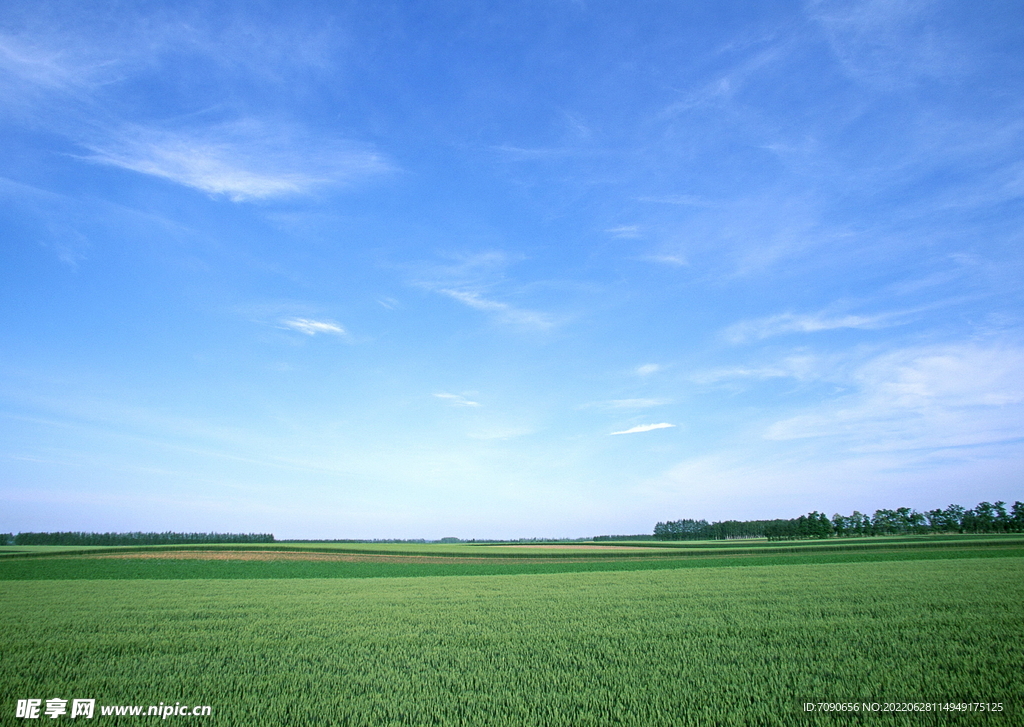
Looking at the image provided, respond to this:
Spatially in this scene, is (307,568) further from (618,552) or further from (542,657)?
(618,552)

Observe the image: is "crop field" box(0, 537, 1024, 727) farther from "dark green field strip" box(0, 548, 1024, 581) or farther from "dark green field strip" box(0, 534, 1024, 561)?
"dark green field strip" box(0, 534, 1024, 561)

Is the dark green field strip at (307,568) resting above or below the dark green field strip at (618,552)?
above

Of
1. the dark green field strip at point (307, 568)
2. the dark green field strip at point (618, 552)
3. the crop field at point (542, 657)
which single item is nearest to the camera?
the crop field at point (542, 657)

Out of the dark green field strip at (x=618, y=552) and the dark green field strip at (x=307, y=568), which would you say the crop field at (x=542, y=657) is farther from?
the dark green field strip at (x=618, y=552)

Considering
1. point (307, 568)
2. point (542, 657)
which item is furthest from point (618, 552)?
point (542, 657)

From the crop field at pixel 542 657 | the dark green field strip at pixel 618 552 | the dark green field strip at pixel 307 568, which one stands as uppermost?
the crop field at pixel 542 657

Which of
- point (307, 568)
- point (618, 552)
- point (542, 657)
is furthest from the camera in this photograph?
point (618, 552)

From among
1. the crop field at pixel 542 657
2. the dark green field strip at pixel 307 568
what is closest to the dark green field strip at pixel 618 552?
the dark green field strip at pixel 307 568

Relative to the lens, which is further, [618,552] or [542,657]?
[618,552]

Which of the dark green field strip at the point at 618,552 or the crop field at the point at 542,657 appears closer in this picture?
the crop field at the point at 542,657

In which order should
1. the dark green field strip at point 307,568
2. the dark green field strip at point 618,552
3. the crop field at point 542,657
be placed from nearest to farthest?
1. the crop field at point 542,657
2. the dark green field strip at point 307,568
3. the dark green field strip at point 618,552

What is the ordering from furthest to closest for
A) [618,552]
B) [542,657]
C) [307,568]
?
1. [618,552]
2. [307,568]
3. [542,657]

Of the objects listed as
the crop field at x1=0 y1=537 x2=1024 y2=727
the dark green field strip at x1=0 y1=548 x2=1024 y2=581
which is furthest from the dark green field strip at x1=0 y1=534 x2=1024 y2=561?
the crop field at x1=0 y1=537 x2=1024 y2=727

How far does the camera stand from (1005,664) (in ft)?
32.4
